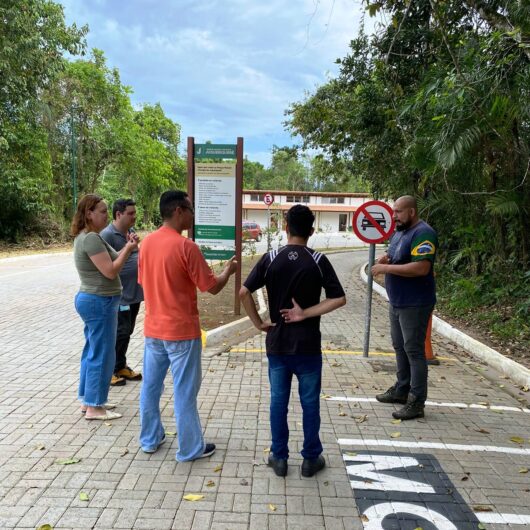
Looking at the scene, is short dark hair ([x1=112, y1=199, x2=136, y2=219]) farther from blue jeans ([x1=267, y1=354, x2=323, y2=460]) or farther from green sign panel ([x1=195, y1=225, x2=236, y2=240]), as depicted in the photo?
green sign panel ([x1=195, y1=225, x2=236, y2=240])

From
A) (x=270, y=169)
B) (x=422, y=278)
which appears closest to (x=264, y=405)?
(x=422, y=278)

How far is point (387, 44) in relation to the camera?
9.41 m

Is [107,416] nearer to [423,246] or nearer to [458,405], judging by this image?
[423,246]

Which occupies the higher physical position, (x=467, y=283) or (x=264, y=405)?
(x=467, y=283)

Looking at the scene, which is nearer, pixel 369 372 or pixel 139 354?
pixel 369 372

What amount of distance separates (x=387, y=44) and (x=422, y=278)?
7354mm

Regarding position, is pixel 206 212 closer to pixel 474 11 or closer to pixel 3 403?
pixel 3 403

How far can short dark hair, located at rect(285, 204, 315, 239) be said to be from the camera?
2.93m

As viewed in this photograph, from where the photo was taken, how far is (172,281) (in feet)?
10.2

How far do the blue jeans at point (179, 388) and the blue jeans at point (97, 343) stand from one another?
742 millimetres

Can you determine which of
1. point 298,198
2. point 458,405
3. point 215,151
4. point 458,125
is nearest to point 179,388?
point 458,405

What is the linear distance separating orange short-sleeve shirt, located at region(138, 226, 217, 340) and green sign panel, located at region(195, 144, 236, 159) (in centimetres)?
455

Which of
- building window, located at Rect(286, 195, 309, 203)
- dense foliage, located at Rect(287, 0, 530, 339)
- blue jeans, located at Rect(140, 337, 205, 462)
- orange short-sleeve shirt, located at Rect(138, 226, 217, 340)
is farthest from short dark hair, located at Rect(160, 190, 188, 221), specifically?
building window, located at Rect(286, 195, 309, 203)

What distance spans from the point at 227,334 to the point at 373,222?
2.79 metres
